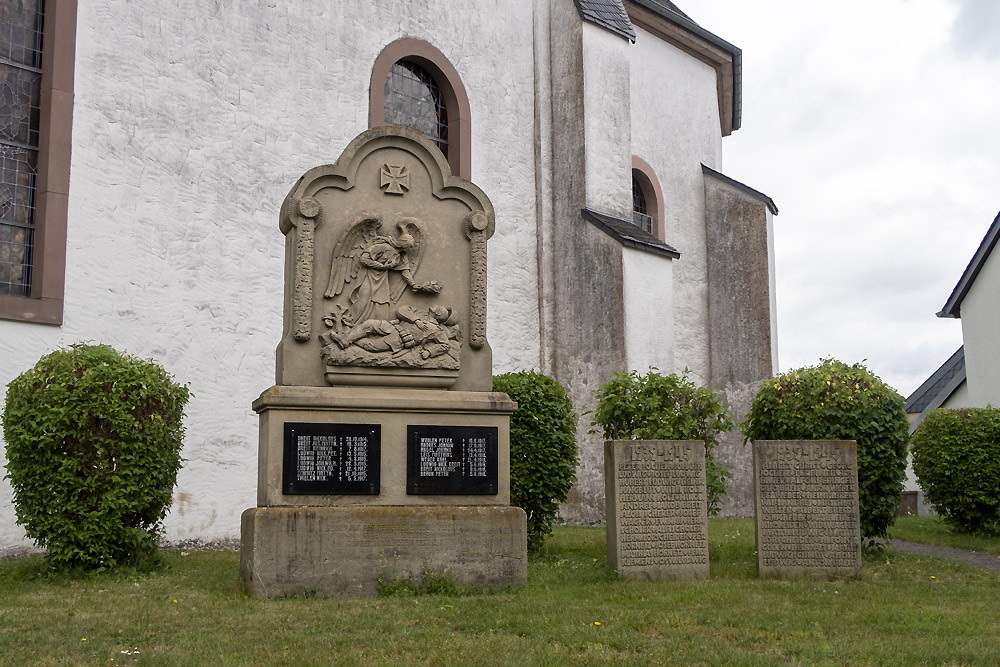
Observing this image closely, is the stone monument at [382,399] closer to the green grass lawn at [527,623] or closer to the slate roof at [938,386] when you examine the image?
the green grass lawn at [527,623]

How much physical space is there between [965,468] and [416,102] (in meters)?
8.83

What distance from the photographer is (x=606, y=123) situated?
15.0 m

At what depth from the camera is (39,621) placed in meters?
6.15

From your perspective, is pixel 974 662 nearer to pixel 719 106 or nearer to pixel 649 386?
pixel 649 386

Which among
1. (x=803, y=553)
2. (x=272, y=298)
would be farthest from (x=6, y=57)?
(x=803, y=553)

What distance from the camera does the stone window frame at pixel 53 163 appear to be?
10445 millimetres

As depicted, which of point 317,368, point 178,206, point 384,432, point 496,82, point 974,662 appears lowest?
point 974,662

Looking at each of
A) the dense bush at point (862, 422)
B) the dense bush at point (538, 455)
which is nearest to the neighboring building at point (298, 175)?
the dense bush at point (538, 455)

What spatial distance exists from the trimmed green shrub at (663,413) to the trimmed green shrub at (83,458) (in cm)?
420

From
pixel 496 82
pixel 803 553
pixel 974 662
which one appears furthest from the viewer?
pixel 496 82

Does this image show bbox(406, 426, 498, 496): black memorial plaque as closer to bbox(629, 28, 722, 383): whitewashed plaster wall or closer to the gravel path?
the gravel path

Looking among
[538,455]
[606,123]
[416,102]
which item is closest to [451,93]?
[416,102]

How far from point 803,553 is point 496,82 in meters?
9.09

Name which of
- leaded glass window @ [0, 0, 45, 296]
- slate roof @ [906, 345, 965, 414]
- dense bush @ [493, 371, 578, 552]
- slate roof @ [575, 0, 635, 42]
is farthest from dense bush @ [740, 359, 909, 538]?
slate roof @ [906, 345, 965, 414]
